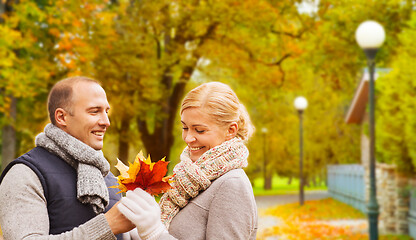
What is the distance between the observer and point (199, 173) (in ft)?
9.19

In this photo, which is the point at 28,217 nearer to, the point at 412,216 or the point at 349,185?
the point at 412,216

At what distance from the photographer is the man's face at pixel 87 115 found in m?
3.03

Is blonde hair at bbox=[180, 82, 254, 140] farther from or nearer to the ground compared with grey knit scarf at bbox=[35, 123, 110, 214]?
farther from the ground

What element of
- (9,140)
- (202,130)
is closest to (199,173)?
(202,130)

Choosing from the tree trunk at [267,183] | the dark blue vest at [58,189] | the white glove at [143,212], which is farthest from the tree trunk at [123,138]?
the tree trunk at [267,183]

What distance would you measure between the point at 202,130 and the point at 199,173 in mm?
248

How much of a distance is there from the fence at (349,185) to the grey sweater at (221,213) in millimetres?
16916

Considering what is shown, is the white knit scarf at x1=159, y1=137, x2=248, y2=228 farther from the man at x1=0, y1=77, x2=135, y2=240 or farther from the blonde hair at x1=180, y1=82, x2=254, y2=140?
the man at x1=0, y1=77, x2=135, y2=240

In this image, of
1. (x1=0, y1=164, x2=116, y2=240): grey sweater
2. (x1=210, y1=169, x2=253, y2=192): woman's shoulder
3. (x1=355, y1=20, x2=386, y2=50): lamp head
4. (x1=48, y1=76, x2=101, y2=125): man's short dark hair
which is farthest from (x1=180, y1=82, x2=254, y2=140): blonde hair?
(x1=355, y1=20, x2=386, y2=50): lamp head

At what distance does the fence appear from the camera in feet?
64.0

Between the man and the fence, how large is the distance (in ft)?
55.7

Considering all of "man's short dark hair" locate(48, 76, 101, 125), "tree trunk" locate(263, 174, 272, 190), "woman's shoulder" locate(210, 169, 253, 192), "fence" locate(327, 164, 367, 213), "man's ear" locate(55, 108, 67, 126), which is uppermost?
"man's short dark hair" locate(48, 76, 101, 125)

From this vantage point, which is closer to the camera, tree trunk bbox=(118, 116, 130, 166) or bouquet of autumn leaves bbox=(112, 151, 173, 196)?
bouquet of autumn leaves bbox=(112, 151, 173, 196)

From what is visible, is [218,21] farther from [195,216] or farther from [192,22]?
[195,216]
